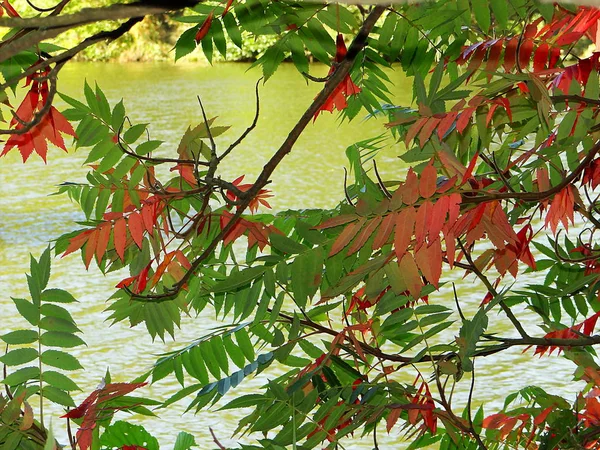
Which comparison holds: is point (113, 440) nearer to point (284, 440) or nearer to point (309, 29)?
point (284, 440)

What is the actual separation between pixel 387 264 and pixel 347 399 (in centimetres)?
17

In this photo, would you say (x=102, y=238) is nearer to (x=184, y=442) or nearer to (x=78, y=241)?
(x=78, y=241)

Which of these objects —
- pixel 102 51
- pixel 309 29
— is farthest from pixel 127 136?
pixel 102 51

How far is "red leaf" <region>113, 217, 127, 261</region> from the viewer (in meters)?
1.09

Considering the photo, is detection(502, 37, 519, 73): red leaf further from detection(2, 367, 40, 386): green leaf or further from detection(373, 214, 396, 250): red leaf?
detection(2, 367, 40, 386): green leaf

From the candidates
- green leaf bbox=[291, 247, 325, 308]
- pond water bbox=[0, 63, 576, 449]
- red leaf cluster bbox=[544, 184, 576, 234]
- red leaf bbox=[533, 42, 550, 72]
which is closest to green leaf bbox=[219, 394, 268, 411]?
green leaf bbox=[291, 247, 325, 308]

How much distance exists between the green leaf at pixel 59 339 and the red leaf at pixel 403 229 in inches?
13.7

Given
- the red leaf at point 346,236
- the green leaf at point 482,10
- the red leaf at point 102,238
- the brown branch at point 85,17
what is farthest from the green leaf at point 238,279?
the brown branch at point 85,17

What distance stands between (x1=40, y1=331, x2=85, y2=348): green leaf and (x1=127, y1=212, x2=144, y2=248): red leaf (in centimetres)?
19

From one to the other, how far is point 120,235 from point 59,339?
0.22 meters

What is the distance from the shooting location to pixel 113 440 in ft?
3.89

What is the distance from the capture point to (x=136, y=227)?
1.09 metres

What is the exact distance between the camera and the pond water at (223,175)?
2.85 metres

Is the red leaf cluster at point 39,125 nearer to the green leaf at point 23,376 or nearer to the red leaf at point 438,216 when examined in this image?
the green leaf at point 23,376
